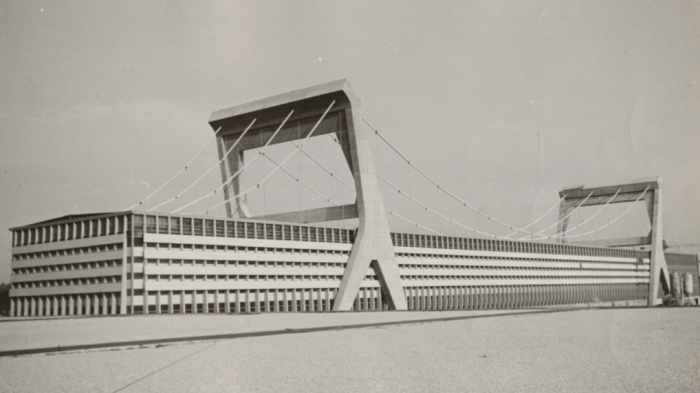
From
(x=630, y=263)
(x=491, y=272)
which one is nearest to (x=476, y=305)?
(x=491, y=272)

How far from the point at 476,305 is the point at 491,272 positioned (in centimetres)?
674

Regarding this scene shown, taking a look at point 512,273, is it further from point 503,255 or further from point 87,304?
point 87,304

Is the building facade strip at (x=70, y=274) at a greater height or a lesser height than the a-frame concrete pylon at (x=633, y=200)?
lesser

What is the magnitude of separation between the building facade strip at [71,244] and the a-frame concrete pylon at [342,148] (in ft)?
59.4

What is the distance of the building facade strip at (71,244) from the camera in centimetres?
5797

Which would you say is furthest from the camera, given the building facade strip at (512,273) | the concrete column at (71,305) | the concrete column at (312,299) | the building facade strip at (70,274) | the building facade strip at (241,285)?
the building facade strip at (512,273)

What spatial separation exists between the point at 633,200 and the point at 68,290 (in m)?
111

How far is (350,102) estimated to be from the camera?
66.9m

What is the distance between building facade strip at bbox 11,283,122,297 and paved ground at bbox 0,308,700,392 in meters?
35.1

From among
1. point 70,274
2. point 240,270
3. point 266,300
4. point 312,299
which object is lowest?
point 312,299

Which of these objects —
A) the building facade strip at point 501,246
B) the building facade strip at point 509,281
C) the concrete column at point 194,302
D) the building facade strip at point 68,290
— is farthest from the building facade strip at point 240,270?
the building facade strip at point 509,281

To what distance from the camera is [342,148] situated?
7006cm

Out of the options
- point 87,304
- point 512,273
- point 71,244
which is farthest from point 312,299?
point 512,273

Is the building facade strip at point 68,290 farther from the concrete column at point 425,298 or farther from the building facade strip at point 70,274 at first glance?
the concrete column at point 425,298
